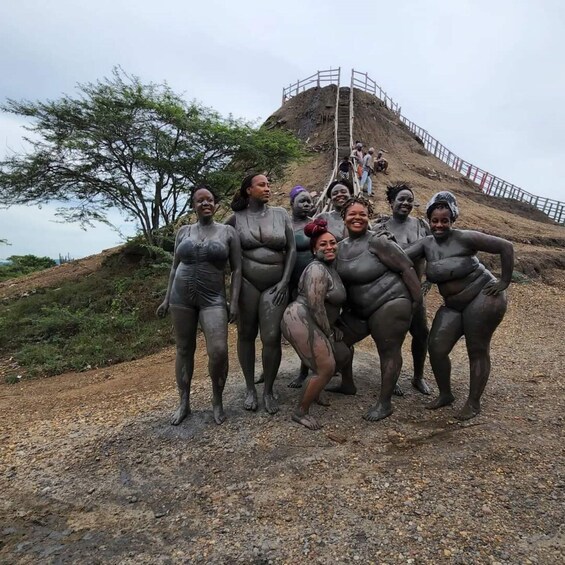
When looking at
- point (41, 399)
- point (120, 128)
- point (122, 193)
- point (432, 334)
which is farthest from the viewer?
point (122, 193)

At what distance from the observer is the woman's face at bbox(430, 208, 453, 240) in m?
4.12

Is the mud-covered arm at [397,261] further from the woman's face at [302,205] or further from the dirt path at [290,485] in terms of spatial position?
the dirt path at [290,485]

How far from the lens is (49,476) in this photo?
3.76m

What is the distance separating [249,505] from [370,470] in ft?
3.17

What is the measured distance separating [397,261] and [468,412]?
159cm

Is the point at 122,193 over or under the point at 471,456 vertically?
over

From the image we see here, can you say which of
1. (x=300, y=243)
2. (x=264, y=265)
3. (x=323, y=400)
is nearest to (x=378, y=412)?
(x=323, y=400)

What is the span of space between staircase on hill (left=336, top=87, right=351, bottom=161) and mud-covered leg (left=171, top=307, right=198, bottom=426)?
63.6ft

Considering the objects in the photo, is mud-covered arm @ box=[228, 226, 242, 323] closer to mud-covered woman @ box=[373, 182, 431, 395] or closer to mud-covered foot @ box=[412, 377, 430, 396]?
mud-covered woman @ box=[373, 182, 431, 395]

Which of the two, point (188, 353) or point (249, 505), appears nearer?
point (249, 505)

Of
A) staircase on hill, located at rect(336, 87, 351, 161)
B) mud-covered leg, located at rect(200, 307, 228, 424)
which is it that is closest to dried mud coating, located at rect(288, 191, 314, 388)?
mud-covered leg, located at rect(200, 307, 228, 424)

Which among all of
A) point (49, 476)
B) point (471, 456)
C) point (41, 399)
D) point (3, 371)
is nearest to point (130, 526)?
point (49, 476)

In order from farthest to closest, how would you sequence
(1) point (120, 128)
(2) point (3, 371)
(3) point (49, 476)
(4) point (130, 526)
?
(1) point (120, 128) → (2) point (3, 371) → (3) point (49, 476) → (4) point (130, 526)

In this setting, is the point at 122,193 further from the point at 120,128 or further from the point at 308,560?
the point at 308,560
